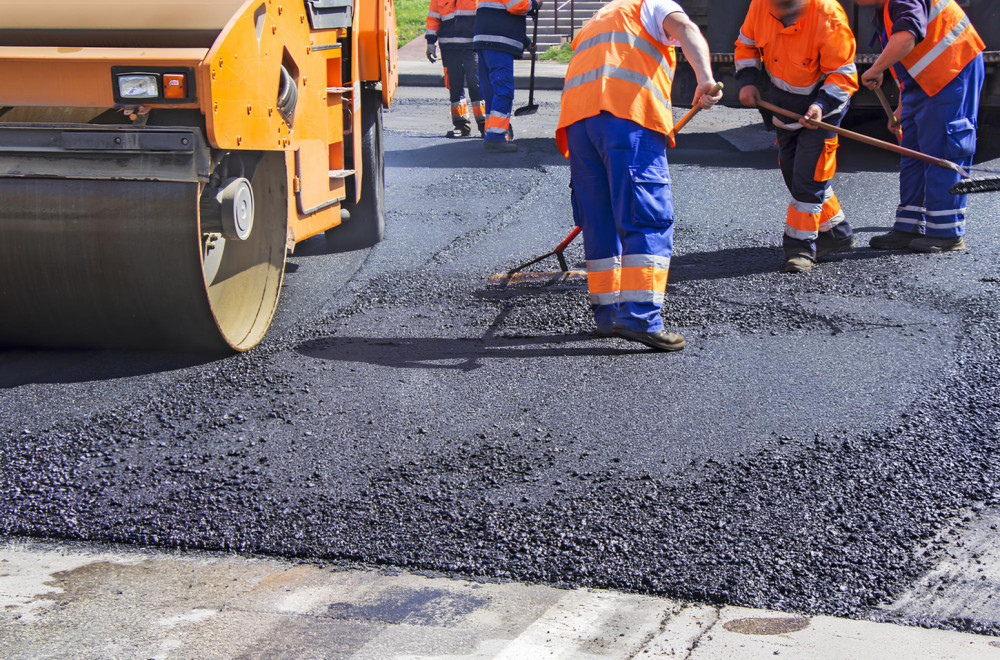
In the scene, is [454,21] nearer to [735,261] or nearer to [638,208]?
[735,261]

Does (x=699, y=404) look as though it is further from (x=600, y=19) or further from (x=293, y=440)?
(x=600, y=19)

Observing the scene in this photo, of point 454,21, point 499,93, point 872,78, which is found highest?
point 454,21

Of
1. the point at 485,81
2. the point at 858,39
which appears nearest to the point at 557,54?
the point at 485,81

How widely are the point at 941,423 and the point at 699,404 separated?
2.61 ft

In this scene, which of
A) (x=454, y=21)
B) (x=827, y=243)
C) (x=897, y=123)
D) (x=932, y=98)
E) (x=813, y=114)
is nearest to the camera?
(x=813, y=114)

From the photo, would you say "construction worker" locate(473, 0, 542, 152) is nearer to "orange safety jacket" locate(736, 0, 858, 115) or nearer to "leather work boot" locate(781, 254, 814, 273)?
"orange safety jacket" locate(736, 0, 858, 115)

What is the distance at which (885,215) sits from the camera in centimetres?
678

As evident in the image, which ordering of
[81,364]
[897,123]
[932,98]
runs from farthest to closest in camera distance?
[897,123] → [932,98] → [81,364]

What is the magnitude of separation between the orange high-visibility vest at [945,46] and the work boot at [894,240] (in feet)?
2.64

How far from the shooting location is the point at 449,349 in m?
4.40

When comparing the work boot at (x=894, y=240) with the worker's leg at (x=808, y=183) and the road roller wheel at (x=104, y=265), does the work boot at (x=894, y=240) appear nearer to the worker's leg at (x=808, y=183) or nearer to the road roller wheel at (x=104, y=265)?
the worker's leg at (x=808, y=183)

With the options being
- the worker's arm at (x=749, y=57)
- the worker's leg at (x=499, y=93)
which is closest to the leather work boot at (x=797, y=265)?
the worker's arm at (x=749, y=57)

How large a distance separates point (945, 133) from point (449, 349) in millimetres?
3121

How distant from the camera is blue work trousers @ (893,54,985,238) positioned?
5668 mm
